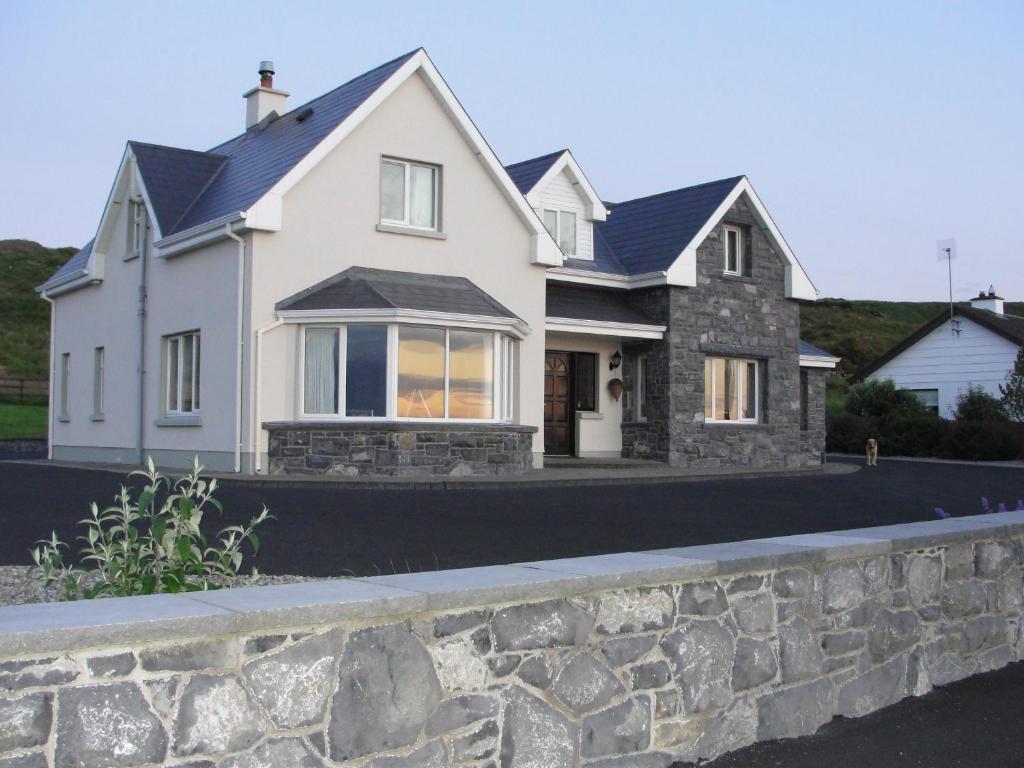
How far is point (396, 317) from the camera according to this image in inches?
684

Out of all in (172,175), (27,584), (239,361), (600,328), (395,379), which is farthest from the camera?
(600,328)

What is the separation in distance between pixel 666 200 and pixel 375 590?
22450mm

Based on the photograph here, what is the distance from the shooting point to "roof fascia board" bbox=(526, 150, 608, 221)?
23062 millimetres

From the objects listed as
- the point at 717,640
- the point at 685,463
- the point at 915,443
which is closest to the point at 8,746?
the point at 717,640

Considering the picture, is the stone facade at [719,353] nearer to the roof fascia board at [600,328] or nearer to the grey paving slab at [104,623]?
the roof fascia board at [600,328]

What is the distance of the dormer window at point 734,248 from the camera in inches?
962

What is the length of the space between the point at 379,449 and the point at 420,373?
1413 mm

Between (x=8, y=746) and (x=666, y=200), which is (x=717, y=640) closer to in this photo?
(x=8, y=746)

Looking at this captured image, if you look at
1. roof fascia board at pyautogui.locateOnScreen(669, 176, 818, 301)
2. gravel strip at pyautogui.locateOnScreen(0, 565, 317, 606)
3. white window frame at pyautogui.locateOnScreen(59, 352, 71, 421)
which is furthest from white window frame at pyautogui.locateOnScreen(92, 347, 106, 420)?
gravel strip at pyautogui.locateOnScreen(0, 565, 317, 606)

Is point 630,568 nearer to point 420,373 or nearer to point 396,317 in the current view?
point 396,317

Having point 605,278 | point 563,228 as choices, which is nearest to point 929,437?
point 605,278

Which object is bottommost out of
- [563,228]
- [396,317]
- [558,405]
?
[558,405]

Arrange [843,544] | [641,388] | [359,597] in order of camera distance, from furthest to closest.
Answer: [641,388] → [843,544] → [359,597]

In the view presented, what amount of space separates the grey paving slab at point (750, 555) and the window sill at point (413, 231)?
548 inches
